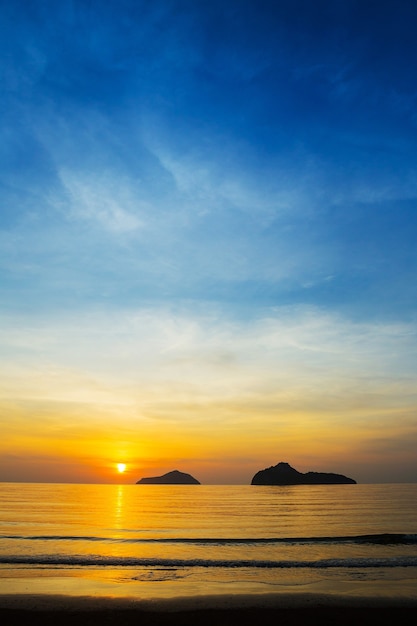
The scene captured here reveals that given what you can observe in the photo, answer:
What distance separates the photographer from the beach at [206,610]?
1883cm

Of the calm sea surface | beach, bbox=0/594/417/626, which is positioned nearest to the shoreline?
beach, bbox=0/594/417/626

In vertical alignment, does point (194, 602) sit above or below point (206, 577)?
above

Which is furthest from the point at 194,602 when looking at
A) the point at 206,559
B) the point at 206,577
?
the point at 206,559

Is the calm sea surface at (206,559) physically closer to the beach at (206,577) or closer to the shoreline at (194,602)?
the beach at (206,577)

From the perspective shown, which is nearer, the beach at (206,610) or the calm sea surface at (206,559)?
the beach at (206,610)

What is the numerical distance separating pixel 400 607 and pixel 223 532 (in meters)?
36.8

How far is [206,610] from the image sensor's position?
2000 centimetres

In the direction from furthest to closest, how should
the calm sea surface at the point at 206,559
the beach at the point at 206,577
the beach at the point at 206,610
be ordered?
the calm sea surface at the point at 206,559 < the beach at the point at 206,577 < the beach at the point at 206,610

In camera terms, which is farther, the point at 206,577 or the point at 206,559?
the point at 206,559

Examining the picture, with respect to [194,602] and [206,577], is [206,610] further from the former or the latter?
[206,577]

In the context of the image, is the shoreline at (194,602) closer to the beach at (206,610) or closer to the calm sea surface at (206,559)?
the beach at (206,610)

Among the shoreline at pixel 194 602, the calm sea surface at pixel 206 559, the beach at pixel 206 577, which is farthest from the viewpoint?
the calm sea surface at pixel 206 559

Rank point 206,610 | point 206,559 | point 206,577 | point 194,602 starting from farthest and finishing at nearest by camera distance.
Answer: point 206,559, point 206,577, point 194,602, point 206,610

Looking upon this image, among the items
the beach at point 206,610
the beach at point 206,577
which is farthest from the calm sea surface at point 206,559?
the beach at point 206,610
